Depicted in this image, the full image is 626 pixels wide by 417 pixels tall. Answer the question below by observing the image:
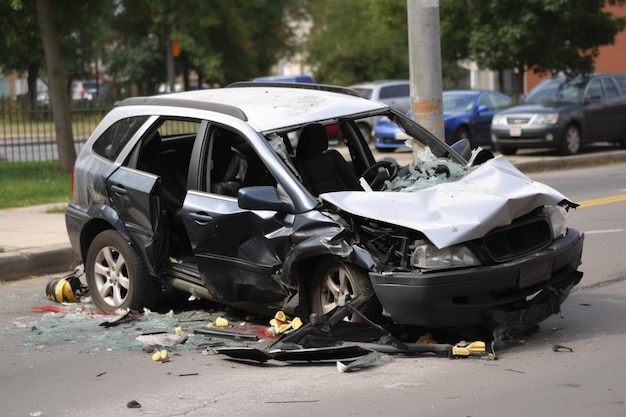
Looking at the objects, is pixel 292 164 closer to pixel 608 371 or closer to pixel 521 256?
pixel 521 256

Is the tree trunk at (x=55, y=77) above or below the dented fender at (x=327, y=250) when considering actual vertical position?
above

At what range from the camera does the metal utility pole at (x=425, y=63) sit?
12.4 metres

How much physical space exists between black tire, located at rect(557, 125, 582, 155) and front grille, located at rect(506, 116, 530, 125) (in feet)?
2.76

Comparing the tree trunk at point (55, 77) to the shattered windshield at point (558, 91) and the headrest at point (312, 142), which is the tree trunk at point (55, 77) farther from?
the headrest at point (312, 142)

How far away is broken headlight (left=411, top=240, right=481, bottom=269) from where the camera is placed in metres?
6.23

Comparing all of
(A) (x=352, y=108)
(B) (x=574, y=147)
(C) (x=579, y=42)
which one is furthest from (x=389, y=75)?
(A) (x=352, y=108)

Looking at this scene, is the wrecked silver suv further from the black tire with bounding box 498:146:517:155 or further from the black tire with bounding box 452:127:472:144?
the black tire with bounding box 452:127:472:144

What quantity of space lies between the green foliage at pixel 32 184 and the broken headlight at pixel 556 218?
10.1 meters

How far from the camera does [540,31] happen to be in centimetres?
2406

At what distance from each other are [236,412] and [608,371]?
2.17 m

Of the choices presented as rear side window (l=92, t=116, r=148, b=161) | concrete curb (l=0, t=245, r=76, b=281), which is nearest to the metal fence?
concrete curb (l=0, t=245, r=76, b=281)

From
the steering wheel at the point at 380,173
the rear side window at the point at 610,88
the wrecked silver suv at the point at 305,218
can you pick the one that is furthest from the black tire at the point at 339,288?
the rear side window at the point at 610,88

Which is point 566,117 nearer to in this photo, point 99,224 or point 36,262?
point 36,262

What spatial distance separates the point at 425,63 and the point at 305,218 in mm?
6096
